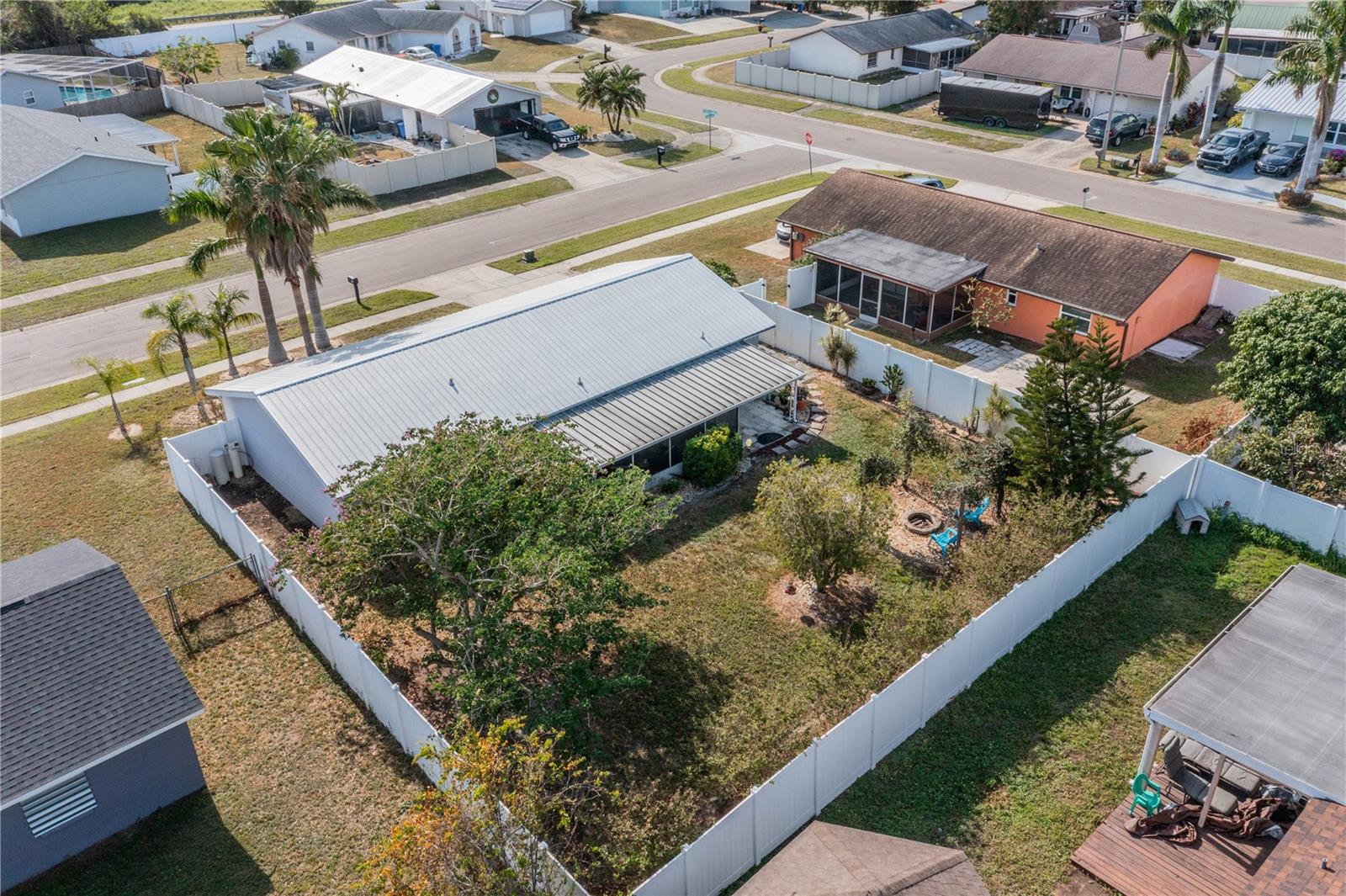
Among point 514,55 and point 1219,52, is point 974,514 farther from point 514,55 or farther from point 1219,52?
point 514,55

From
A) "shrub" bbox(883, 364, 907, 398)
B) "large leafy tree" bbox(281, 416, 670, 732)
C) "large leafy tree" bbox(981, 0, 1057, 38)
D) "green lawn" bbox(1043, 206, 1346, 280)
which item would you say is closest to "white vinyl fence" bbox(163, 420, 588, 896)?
"large leafy tree" bbox(281, 416, 670, 732)

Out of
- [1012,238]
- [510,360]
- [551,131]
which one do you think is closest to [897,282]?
[1012,238]

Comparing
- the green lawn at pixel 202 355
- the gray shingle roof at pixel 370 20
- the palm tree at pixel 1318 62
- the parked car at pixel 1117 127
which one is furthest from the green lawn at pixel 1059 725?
the gray shingle roof at pixel 370 20

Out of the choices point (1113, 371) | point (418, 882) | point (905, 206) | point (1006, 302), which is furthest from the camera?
point (905, 206)

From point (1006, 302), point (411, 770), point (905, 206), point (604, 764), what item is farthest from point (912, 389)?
point (411, 770)

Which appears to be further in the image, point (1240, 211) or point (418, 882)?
point (1240, 211)

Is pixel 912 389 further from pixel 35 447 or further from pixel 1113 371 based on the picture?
pixel 35 447
